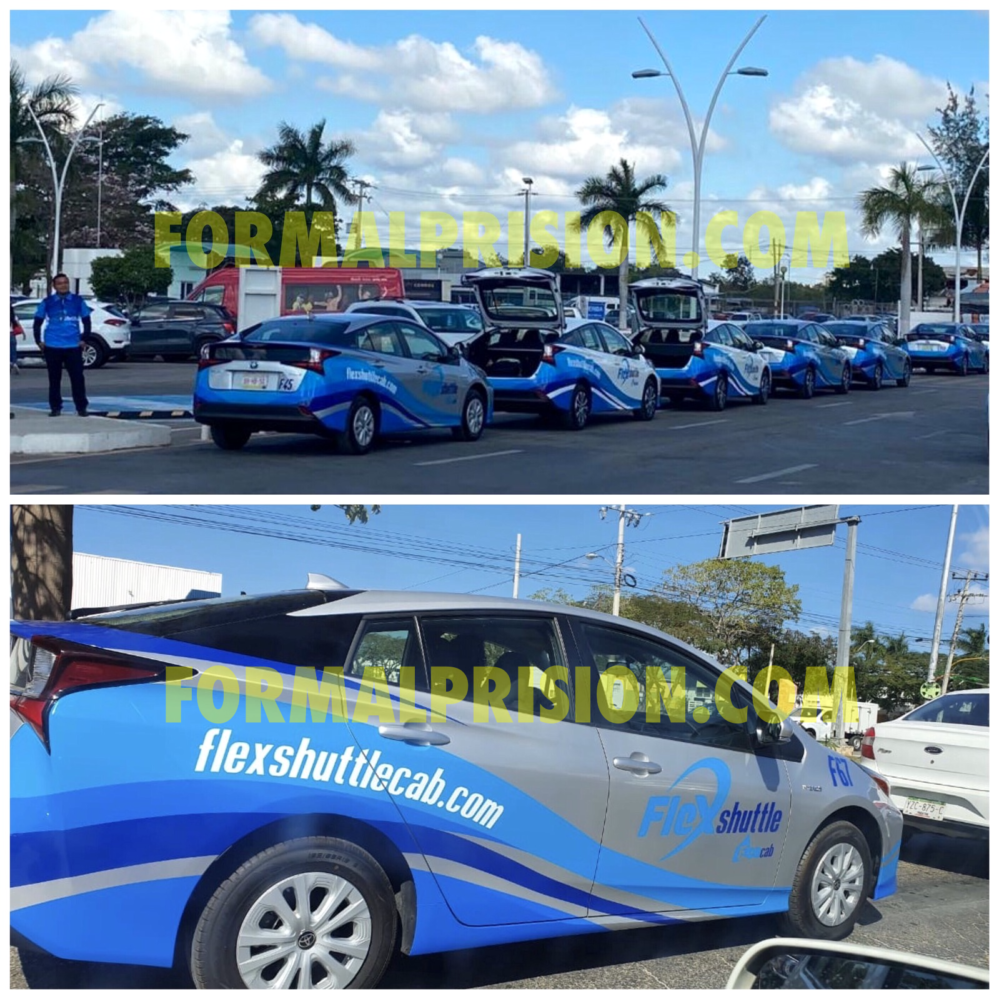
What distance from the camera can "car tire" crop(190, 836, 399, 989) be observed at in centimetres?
421

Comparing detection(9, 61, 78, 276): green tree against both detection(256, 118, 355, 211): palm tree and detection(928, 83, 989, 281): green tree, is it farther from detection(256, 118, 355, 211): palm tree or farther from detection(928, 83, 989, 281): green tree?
detection(928, 83, 989, 281): green tree

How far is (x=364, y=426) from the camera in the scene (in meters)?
12.9

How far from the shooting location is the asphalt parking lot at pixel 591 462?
451 inches

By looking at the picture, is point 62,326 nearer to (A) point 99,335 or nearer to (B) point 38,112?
(A) point 99,335

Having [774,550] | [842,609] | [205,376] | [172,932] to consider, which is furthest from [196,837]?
[842,609]

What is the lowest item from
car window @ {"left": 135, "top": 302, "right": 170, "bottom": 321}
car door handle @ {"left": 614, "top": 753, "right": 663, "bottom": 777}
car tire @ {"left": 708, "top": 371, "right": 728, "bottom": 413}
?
car door handle @ {"left": 614, "top": 753, "right": 663, "bottom": 777}

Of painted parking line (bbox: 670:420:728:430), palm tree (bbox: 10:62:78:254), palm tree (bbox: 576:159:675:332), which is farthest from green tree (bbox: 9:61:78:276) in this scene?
painted parking line (bbox: 670:420:728:430)

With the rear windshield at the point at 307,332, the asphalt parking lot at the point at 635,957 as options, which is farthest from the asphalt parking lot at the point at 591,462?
the asphalt parking lot at the point at 635,957

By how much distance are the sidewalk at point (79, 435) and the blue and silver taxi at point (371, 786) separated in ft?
28.3

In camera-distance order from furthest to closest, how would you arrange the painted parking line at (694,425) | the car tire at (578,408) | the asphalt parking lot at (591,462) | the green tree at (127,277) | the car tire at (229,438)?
the green tree at (127,277) → the painted parking line at (694,425) → the car tire at (578,408) → the car tire at (229,438) → the asphalt parking lot at (591,462)

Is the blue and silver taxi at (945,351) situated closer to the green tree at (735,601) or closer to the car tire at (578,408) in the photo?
the green tree at (735,601)

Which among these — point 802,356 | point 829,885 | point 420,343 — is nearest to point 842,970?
point 829,885

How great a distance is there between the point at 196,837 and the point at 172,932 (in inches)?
12.2

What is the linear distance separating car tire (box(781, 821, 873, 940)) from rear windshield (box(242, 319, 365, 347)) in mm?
7702
